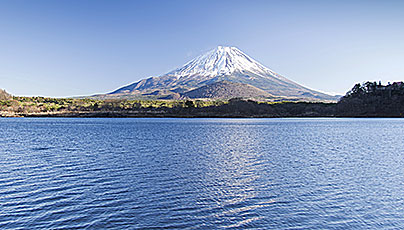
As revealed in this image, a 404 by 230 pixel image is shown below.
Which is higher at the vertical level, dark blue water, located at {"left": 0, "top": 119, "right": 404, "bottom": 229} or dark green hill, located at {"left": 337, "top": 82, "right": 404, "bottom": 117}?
dark green hill, located at {"left": 337, "top": 82, "right": 404, "bottom": 117}

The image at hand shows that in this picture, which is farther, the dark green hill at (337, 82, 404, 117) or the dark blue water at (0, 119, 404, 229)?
the dark green hill at (337, 82, 404, 117)

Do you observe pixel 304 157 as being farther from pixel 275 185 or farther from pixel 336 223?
pixel 336 223

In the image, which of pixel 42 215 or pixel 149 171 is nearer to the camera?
pixel 42 215

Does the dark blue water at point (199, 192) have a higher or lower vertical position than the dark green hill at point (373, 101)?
lower

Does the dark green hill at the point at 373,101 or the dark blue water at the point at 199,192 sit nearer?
the dark blue water at the point at 199,192

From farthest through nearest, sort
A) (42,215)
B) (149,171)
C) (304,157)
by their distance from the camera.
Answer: (304,157), (149,171), (42,215)

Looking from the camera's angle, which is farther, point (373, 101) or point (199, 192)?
point (373, 101)

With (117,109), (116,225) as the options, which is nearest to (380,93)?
(117,109)

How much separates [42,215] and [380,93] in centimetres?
13318

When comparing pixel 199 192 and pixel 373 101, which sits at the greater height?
pixel 373 101

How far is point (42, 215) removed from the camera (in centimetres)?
1032

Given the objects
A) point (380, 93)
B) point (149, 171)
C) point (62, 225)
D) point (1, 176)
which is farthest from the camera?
point (380, 93)

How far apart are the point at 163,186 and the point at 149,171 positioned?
11.4 ft

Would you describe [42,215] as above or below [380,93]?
below
